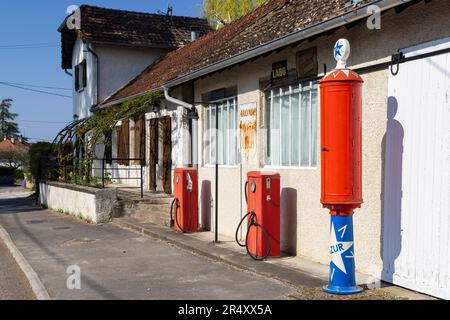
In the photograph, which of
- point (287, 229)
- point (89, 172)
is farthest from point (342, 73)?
point (89, 172)

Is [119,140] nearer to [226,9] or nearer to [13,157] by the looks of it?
[226,9]

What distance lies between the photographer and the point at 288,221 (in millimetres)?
8570

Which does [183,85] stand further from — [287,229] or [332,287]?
[332,287]

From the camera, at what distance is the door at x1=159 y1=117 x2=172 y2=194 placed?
1467cm

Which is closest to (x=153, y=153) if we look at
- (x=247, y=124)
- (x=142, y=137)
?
(x=142, y=137)

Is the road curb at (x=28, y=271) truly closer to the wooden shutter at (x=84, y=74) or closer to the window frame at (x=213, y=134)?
the window frame at (x=213, y=134)

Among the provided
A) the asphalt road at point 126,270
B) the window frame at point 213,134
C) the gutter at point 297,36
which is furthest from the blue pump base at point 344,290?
the window frame at point 213,134

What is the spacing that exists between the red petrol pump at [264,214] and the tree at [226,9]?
20006 mm

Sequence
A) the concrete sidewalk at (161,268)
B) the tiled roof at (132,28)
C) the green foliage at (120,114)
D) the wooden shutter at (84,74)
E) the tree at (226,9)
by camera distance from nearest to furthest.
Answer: the concrete sidewalk at (161,268) < the green foliage at (120,114) < the tiled roof at (132,28) < the wooden shutter at (84,74) < the tree at (226,9)

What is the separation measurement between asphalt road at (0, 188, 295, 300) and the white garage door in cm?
137

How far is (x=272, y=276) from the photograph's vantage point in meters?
7.12

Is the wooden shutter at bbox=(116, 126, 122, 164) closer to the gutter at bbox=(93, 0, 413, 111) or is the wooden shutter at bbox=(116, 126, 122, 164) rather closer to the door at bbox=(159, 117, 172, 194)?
the door at bbox=(159, 117, 172, 194)
